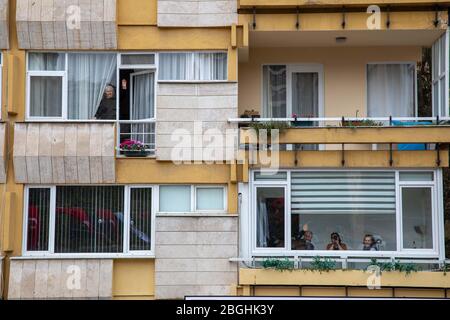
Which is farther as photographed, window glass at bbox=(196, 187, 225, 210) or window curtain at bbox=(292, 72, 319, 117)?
window curtain at bbox=(292, 72, 319, 117)

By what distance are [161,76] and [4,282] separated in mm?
5512

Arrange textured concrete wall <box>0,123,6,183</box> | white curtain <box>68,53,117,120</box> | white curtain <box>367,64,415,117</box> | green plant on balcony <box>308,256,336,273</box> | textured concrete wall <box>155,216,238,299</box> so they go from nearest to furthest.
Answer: green plant on balcony <box>308,256,336,273</box> → textured concrete wall <box>155,216,238,299</box> → textured concrete wall <box>0,123,6,183</box> → white curtain <box>68,53,117,120</box> → white curtain <box>367,64,415,117</box>

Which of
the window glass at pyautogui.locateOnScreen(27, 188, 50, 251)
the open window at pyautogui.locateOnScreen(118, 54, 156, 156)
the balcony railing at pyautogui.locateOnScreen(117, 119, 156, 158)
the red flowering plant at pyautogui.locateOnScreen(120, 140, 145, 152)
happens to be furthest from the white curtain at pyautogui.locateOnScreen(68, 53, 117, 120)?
the window glass at pyautogui.locateOnScreen(27, 188, 50, 251)

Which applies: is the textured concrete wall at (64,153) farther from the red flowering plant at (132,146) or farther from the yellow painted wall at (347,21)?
the yellow painted wall at (347,21)

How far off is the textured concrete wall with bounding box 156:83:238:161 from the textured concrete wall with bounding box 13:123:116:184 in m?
1.16

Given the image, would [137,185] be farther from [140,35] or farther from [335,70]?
[335,70]

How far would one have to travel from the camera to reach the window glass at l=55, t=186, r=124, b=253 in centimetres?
1645

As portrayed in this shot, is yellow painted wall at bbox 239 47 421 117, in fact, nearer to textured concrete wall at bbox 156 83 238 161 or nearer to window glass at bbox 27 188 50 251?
textured concrete wall at bbox 156 83 238 161

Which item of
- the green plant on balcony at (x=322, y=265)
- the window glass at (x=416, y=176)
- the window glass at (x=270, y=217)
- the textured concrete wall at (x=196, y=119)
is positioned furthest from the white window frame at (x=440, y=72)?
the textured concrete wall at (x=196, y=119)

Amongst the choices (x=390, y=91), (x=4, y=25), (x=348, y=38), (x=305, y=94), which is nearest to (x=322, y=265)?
(x=305, y=94)

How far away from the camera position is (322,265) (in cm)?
1575

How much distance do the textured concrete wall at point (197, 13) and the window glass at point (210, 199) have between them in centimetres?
358

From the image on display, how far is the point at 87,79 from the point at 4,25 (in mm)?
2077

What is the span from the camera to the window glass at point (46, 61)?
16.8 meters
